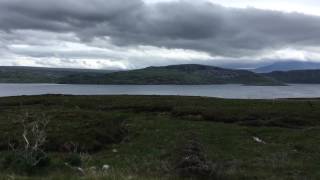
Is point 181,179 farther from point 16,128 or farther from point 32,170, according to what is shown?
point 16,128

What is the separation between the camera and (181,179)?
43.1 feet

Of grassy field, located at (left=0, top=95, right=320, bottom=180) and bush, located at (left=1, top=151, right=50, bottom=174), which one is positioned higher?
bush, located at (left=1, top=151, right=50, bottom=174)

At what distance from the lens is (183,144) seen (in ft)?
62.8

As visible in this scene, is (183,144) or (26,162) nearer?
(26,162)

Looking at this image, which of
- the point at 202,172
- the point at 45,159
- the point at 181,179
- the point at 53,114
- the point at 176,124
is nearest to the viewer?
the point at 181,179

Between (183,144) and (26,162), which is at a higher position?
(183,144)

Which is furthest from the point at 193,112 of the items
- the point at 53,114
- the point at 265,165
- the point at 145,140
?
the point at 265,165

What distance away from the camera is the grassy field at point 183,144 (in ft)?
53.5

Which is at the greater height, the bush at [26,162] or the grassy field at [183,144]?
the bush at [26,162]

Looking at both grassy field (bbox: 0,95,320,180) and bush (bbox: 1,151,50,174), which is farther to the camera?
grassy field (bbox: 0,95,320,180)

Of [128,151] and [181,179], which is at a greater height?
[181,179]

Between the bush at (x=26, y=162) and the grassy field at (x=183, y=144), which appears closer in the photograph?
the bush at (x=26, y=162)

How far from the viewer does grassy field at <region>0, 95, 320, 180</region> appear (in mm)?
16312

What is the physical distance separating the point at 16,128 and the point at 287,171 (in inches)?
920
